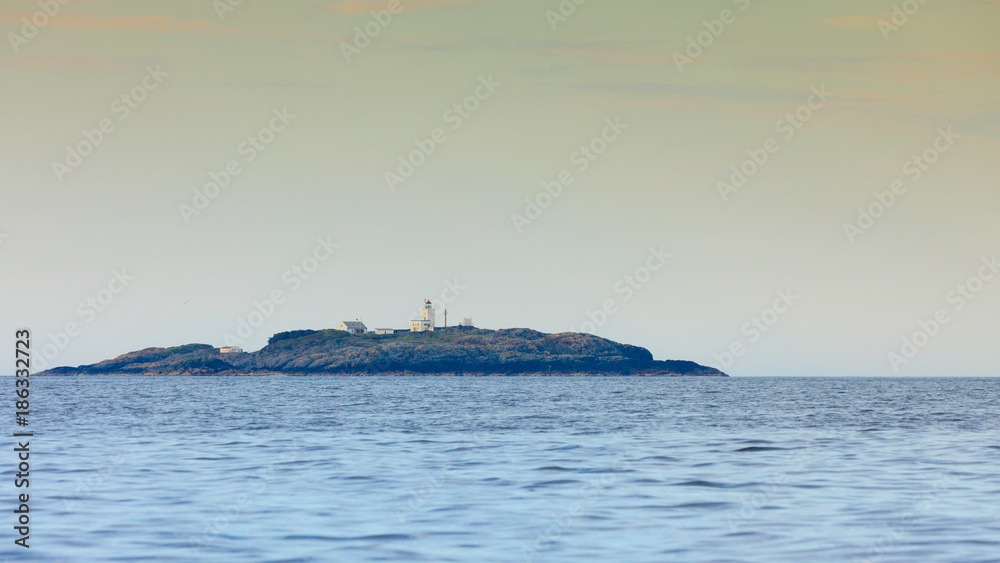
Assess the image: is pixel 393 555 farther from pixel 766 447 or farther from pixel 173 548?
pixel 766 447

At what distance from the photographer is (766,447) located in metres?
32.4

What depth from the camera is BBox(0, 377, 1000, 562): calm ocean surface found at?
15.6 meters

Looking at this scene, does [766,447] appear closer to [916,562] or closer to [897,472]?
[897,472]

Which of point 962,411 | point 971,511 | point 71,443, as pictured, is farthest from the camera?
point 962,411

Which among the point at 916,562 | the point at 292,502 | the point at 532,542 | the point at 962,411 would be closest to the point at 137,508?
the point at 292,502

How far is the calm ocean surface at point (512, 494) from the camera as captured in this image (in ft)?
51.3

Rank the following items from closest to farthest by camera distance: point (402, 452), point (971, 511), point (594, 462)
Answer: point (971, 511) < point (594, 462) < point (402, 452)

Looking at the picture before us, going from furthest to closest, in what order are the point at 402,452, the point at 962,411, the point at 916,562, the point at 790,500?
the point at 962,411 < the point at 402,452 < the point at 790,500 < the point at 916,562

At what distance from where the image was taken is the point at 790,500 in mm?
20328

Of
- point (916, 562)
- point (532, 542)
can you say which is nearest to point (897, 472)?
point (916, 562)

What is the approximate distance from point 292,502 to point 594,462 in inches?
419

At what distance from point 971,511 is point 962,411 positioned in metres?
43.9

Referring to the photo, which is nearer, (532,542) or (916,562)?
(916,562)

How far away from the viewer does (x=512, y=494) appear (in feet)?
70.4
